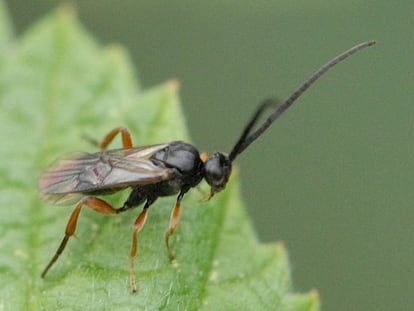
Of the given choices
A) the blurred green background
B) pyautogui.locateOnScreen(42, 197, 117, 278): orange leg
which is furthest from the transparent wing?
the blurred green background

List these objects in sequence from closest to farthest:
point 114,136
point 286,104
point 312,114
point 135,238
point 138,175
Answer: point 286,104, point 135,238, point 138,175, point 114,136, point 312,114

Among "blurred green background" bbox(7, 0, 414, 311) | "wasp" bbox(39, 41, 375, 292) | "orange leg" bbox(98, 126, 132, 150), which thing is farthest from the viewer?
"blurred green background" bbox(7, 0, 414, 311)

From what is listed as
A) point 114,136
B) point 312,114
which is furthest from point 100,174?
point 312,114

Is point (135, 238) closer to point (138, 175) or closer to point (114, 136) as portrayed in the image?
point (138, 175)

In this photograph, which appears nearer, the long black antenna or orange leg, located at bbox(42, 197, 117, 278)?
the long black antenna

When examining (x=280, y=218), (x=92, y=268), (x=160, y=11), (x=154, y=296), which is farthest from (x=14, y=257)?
(x=160, y=11)

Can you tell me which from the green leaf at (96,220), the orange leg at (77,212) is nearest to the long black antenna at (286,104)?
the green leaf at (96,220)

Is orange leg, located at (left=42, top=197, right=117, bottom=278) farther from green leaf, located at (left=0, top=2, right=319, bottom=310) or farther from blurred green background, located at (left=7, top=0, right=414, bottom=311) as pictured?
blurred green background, located at (left=7, top=0, right=414, bottom=311)
